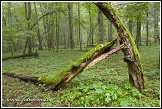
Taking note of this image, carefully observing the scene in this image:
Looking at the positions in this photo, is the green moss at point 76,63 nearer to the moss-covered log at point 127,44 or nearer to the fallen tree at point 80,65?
the fallen tree at point 80,65

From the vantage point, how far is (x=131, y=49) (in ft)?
23.0

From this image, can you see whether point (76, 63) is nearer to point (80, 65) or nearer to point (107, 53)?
point (80, 65)

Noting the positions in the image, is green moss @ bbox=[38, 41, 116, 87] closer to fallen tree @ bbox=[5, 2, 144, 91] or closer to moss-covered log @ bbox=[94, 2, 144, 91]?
fallen tree @ bbox=[5, 2, 144, 91]

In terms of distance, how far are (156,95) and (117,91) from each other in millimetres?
1359

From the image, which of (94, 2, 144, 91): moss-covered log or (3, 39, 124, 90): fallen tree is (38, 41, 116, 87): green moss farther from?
(94, 2, 144, 91): moss-covered log

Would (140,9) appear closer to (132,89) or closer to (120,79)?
(120,79)

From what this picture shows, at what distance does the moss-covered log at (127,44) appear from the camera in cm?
688

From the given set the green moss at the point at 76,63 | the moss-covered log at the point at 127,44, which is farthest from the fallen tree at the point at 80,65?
the moss-covered log at the point at 127,44

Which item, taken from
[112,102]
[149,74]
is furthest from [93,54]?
[149,74]

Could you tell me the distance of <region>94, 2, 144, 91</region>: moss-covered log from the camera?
6879mm

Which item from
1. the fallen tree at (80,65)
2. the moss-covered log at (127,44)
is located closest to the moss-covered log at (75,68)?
the fallen tree at (80,65)

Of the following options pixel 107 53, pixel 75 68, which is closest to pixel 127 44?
pixel 107 53

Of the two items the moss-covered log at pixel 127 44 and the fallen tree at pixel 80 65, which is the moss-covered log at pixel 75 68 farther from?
the moss-covered log at pixel 127 44

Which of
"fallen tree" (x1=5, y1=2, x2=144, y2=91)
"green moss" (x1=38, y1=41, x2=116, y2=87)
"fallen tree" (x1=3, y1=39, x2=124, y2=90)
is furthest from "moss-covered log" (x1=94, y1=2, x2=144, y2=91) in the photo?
"green moss" (x1=38, y1=41, x2=116, y2=87)
